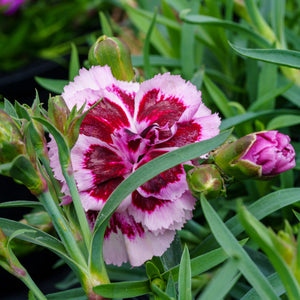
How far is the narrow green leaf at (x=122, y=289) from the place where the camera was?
15.6 inches

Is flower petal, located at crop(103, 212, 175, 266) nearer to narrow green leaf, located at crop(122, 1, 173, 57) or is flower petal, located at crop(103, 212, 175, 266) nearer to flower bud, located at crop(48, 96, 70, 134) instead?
flower bud, located at crop(48, 96, 70, 134)

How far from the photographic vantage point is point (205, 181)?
40 centimetres

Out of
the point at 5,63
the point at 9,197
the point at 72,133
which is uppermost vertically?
the point at 72,133

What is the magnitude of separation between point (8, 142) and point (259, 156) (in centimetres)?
22

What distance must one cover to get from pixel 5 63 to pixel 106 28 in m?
0.62

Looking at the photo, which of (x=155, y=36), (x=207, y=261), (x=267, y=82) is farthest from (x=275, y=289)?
(x=155, y=36)

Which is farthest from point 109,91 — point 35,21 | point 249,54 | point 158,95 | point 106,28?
point 35,21

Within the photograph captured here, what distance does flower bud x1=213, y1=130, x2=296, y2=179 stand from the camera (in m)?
0.41

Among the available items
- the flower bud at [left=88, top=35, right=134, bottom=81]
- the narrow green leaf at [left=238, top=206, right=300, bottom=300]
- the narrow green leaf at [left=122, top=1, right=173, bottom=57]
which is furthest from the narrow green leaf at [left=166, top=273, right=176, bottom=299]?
the narrow green leaf at [left=122, top=1, right=173, bottom=57]

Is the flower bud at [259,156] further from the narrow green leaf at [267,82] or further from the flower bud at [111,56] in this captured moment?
the narrow green leaf at [267,82]

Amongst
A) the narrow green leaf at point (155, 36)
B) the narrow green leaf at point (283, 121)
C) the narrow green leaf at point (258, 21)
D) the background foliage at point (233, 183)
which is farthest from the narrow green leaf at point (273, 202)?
the narrow green leaf at point (155, 36)

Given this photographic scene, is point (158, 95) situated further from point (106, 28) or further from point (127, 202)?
point (106, 28)

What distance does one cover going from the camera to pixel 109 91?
0.45m

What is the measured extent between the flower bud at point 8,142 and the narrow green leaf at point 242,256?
16 cm
